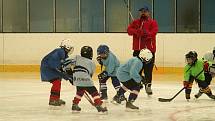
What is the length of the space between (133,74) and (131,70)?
2.5 inches

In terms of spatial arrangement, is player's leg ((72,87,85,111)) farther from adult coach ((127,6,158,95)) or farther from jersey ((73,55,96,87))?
adult coach ((127,6,158,95))

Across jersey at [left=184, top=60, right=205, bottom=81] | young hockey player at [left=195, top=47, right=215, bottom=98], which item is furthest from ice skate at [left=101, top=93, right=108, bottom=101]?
young hockey player at [left=195, top=47, right=215, bottom=98]

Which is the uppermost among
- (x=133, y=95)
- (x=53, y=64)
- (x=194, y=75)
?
(x=53, y=64)

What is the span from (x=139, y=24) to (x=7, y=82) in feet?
13.1

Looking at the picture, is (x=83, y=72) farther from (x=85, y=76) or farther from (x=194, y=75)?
(x=194, y=75)

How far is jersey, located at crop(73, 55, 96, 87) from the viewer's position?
7.20 metres

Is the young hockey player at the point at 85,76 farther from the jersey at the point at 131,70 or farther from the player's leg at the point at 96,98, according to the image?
the jersey at the point at 131,70

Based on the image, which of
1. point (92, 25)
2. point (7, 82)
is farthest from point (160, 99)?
point (92, 25)

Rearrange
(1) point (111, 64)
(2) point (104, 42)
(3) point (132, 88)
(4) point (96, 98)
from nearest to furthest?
(4) point (96, 98)
(3) point (132, 88)
(1) point (111, 64)
(2) point (104, 42)

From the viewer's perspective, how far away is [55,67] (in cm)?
787

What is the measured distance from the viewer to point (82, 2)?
57.7 feet

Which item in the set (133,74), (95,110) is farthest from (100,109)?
(133,74)

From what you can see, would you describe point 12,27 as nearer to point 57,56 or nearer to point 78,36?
point 78,36

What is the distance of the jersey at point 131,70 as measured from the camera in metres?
7.61
